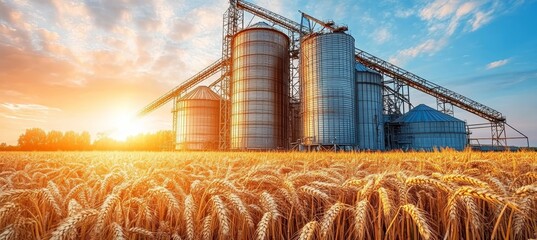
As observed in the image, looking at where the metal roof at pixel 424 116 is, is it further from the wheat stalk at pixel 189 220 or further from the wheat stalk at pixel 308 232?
the wheat stalk at pixel 189 220

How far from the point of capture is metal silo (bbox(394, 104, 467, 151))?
131 ft

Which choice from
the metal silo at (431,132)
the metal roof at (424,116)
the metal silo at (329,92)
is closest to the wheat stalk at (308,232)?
the metal silo at (329,92)

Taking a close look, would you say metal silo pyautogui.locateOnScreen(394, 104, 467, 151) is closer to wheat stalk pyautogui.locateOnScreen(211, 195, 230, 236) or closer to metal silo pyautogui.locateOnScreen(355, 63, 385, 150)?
metal silo pyautogui.locateOnScreen(355, 63, 385, 150)

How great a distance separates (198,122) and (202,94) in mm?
5330

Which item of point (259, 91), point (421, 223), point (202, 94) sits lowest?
point (421, 223)

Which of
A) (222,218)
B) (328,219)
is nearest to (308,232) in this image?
(328,219)

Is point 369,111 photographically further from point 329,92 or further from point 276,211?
point 276,211

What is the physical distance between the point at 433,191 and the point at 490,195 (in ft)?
5.42

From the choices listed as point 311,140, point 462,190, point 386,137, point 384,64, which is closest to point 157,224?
point 462,190

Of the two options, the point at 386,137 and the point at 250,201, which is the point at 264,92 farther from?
the point at 250,201

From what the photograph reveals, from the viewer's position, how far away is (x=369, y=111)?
38.2 metres

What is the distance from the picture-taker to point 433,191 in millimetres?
3133

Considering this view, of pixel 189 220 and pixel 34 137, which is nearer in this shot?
pixel 189 220

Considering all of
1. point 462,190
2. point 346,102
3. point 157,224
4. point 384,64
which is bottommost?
point 157,224
